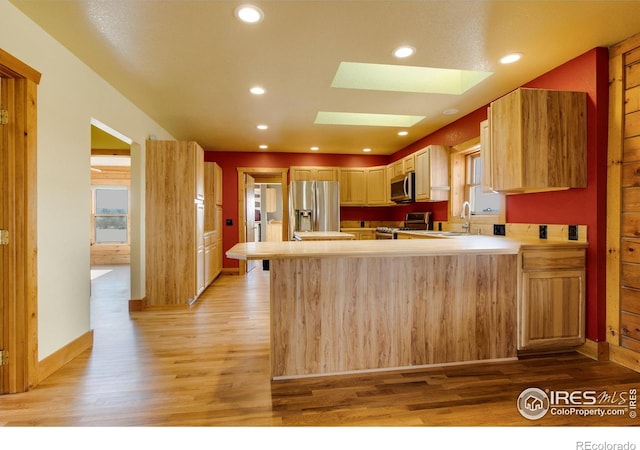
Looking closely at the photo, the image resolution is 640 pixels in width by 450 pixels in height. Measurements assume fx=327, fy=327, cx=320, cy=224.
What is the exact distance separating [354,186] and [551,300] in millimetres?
4173

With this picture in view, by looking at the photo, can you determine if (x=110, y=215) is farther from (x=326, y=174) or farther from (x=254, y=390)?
(x=254, y=390)

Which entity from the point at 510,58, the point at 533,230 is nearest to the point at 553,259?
the point at 533,230

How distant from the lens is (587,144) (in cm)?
259

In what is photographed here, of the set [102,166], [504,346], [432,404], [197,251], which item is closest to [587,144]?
[504,346]

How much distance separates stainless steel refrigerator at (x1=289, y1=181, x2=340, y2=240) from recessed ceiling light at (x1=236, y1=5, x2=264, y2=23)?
3858 mm

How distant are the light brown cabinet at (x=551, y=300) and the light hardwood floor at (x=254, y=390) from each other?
0.50 ft

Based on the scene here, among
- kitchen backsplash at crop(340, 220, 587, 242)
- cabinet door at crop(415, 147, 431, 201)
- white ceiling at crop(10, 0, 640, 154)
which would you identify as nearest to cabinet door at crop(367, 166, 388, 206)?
cabinet door at crop(415, 147, 431, 201)

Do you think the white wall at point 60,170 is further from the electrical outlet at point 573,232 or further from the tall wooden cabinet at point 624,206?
the tall wooden cabinet at point 624,206

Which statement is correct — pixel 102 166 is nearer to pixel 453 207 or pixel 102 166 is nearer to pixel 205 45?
pixel 205 45

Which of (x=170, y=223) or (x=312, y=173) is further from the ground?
(x=312, y=173)

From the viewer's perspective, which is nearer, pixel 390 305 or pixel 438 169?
pixel 390 305

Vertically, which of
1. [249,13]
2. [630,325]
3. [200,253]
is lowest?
[630,325]

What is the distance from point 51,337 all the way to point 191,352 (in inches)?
37.8

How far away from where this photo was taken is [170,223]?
4.05 m
